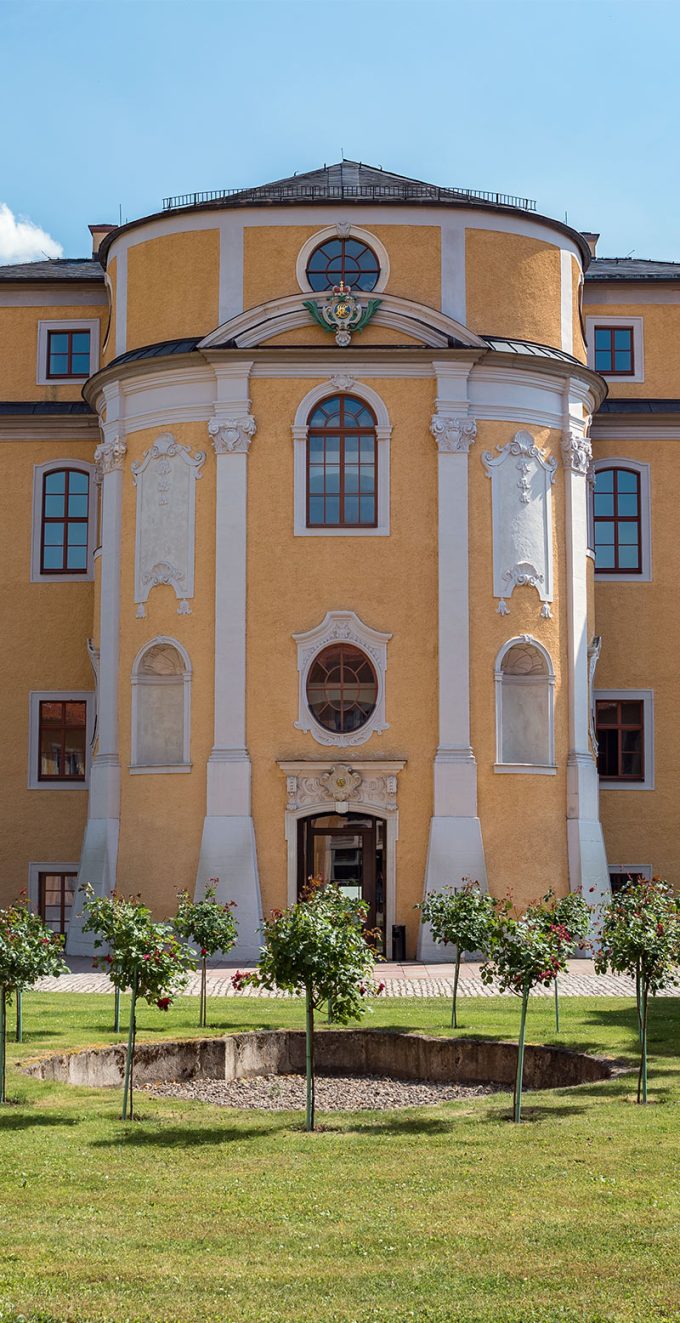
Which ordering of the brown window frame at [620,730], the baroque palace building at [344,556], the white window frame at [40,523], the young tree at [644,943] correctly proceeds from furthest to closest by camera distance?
the white window frame at [40,523] < the brown window frame at [620,730] < the baroque palace building at [344,556] < the young tree at [644,943]

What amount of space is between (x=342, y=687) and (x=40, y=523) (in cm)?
871

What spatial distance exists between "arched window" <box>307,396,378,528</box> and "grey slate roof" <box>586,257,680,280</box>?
7.72m

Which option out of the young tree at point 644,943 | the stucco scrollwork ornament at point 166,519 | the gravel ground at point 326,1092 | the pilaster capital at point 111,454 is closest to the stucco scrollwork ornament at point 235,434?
the stucco scrollwork ornament at point 166,519

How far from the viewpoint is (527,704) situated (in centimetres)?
3172

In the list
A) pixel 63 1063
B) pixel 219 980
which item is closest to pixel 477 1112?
pixel 63 1063

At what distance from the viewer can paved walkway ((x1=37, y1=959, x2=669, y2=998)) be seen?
2388 cm

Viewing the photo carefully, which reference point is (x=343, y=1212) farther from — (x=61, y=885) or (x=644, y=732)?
(x=644, y=732)

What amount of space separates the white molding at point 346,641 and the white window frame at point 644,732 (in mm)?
6449

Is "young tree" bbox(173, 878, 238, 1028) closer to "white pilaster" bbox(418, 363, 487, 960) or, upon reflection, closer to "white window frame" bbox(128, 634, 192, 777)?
"white pilaster" bbox(418, 363, 487, 960)

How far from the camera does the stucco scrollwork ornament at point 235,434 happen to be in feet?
102

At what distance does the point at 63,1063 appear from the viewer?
1681cm

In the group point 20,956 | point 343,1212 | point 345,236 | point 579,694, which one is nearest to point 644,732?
point 579,694

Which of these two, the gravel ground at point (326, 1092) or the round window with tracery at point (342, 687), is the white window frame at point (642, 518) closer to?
the round window with tracery at point (342, 687)

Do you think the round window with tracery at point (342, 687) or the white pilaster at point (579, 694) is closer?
the round window with tracery at point (342, 687)
